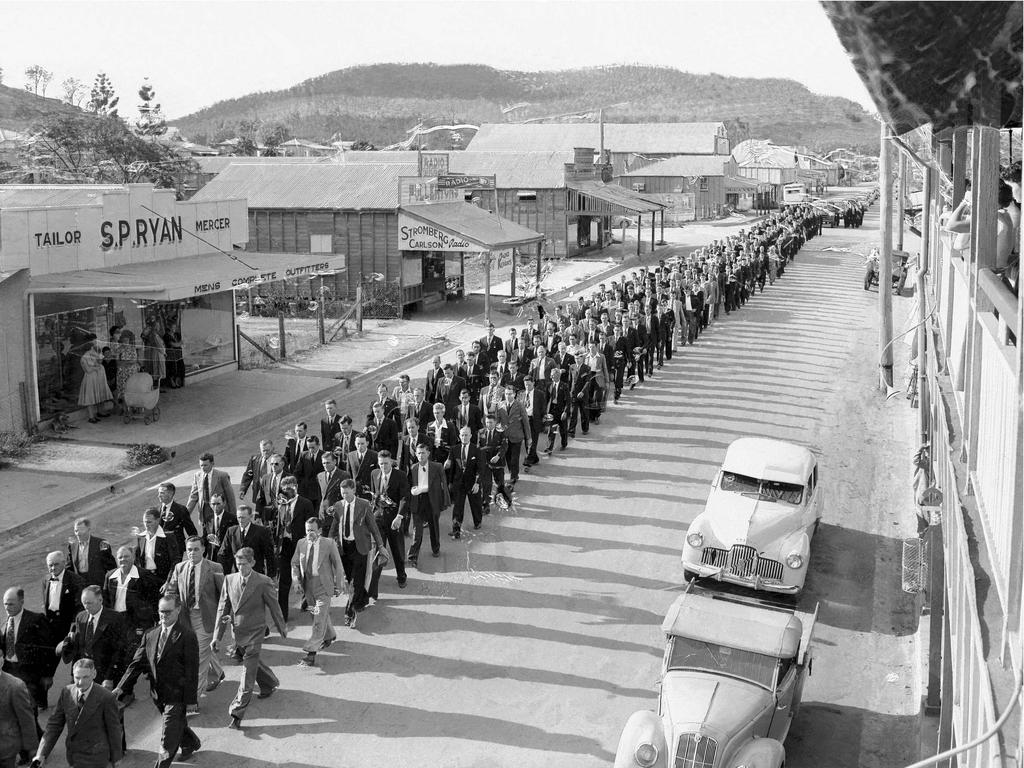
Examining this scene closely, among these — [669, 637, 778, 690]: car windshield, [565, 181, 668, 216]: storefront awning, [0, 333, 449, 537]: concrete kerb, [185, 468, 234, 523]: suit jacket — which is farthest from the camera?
[565, 181, 668, 216]: storefront awning

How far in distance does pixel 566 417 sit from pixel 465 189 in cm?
1956

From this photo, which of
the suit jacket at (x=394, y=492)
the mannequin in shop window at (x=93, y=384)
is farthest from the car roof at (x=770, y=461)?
the mannequin in shop window at (x=93, y=384)

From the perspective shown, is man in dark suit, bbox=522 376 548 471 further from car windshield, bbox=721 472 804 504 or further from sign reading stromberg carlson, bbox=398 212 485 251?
sign reading stromberg carlson, bbox=398 212 485 251

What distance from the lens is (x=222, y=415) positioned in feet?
71.0

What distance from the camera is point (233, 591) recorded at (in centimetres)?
1029

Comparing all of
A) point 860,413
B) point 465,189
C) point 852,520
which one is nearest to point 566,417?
point 852,520

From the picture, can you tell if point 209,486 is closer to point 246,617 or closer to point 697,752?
point 246,617

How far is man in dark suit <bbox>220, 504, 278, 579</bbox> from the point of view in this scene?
37.8ft

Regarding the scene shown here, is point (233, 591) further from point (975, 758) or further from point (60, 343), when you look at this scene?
point (60, 343)

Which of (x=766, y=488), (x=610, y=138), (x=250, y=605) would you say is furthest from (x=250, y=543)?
(x=610, y=138)

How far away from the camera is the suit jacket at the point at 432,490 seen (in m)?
13.8

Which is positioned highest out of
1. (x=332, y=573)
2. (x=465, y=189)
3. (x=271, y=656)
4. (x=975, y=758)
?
(x=465, y=189)

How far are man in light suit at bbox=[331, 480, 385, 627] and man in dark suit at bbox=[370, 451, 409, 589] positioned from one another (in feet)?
2.45

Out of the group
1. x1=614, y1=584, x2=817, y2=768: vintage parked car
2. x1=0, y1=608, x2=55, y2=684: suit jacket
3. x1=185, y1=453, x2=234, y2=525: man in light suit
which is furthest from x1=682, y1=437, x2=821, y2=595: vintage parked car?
x1=0, y1=608, x2=55, y2=684: suit jacket
